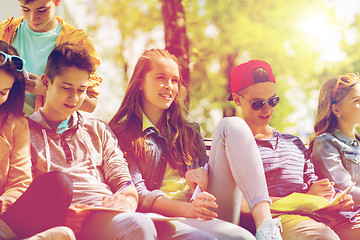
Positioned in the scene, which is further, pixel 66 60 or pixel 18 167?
pixel 66 60

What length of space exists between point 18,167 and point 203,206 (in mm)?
992

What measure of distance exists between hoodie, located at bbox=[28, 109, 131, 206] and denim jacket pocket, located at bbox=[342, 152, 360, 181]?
5.43 feet

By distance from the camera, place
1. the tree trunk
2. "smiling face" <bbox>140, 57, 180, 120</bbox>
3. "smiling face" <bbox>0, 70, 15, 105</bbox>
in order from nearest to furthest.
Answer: "smiling face" <bbox>0, 70, 15, 105</bbox>
"smiling face" <bbox>140, 57, 180, 120</bbox>
the tree trunk

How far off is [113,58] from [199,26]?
3032 millimetres

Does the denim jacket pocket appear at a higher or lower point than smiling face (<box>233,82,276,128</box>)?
→ lower

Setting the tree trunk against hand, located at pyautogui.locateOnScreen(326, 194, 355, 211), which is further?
the tree trunk

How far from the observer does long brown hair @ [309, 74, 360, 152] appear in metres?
3.32

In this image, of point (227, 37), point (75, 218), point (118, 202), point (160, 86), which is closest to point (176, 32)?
point (227, 37)

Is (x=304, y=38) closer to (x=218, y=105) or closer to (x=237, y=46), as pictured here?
(x=237, y=46)

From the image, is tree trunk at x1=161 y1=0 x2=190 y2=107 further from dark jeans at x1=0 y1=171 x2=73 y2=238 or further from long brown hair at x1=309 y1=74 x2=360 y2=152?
dark jeans at x1=0 y1=171 x2=73 y2=238

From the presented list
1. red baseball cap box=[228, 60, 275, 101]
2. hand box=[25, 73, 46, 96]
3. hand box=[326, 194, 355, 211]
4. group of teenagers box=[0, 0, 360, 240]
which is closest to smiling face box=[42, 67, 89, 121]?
group of teenagers box=[0, 0, 360, 240]

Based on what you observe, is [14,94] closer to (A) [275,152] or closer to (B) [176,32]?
(A) [275,152]

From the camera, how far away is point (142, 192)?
257 cm

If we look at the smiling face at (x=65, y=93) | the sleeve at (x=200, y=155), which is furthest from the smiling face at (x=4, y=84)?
the sleeve at (x=200, y=155)
